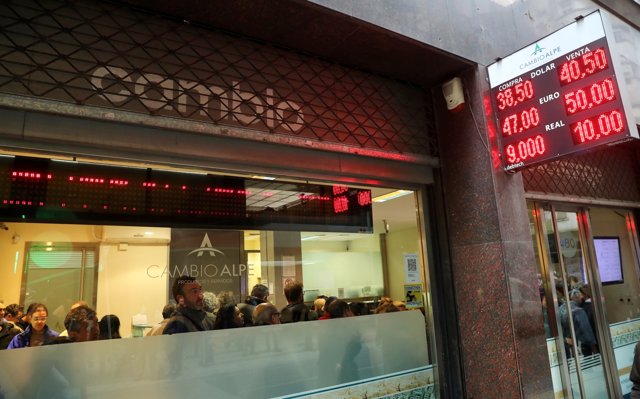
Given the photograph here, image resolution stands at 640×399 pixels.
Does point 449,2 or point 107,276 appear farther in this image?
point 449,2

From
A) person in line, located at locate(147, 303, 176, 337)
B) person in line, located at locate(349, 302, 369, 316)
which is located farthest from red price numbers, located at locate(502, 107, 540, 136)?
person in line, located at locate(147, 303, 176, 337)

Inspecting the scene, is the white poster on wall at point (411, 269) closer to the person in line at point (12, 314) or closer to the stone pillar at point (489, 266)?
the stone pillar at point (489, 266)

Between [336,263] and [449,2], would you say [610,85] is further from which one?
[336,263]

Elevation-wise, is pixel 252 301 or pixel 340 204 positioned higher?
pixel 340 204

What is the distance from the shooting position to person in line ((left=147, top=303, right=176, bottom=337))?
2721 mm

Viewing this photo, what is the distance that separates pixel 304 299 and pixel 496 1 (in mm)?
3443

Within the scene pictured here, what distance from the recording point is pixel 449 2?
12.2ft

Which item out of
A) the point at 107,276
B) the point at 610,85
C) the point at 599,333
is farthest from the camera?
the point at 599,333

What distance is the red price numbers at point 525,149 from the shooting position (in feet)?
11.2

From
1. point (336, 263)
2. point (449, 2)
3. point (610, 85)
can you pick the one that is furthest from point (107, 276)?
point (610, 85)

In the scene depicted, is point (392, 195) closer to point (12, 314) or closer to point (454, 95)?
point (454, 95)

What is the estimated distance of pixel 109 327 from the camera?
2572 millimetres

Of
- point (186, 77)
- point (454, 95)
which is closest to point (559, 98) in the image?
point (454, 95)

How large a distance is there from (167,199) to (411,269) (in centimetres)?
227
